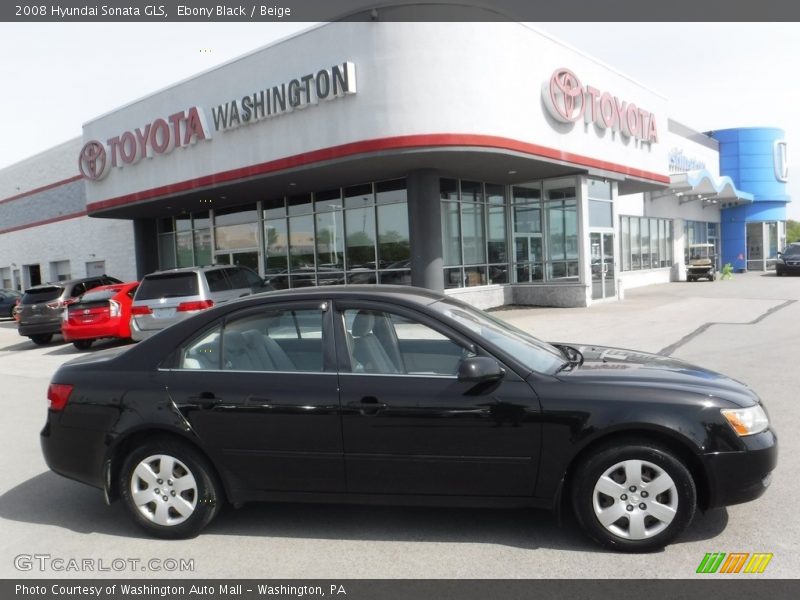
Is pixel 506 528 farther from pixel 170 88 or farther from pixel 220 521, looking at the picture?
pixel 170 88

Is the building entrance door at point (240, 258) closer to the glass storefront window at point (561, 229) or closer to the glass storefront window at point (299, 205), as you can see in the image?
the glass storefront window at point (299, 205)

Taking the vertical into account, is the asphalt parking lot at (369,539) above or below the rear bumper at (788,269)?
below

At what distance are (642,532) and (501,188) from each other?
17287 mm

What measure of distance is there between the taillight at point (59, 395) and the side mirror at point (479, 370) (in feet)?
8.56

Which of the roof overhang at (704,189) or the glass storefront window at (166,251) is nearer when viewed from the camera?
the glass storefront window at (166,251)

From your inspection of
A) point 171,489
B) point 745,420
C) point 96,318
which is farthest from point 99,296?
point 745,420

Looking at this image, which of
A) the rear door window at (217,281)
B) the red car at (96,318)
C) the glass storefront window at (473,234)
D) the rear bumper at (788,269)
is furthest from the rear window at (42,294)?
the rear bumper at (788,269)

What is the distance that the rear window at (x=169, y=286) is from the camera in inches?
499

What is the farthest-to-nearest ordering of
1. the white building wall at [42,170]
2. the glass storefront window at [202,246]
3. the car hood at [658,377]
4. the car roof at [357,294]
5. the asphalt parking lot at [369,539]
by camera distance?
the white building wall at [42,170], the glass storefront window at [202,246], the car roof at [357,294], the car hood at [658,377], the asphalt parking lot at [369,539]

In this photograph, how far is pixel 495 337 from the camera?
4.21 meters

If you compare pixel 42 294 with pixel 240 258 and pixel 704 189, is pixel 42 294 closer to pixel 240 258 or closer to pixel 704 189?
pixel 240 258
